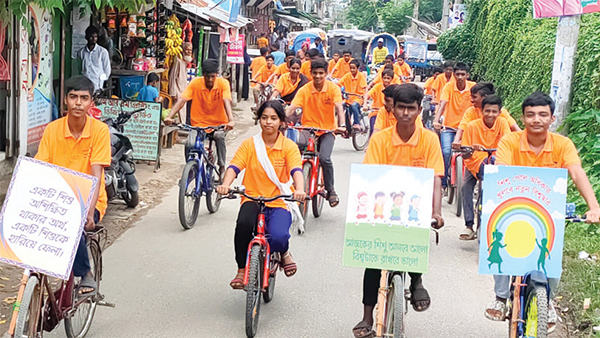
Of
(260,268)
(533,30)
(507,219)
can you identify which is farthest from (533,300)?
(533,30)

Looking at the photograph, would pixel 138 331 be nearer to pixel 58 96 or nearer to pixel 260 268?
pixel 260 268

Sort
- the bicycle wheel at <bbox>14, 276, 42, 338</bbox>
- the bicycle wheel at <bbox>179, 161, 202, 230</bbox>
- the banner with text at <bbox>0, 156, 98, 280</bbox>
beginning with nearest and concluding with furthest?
the bicycle wheel at <bbox>14, 276, 42, 338</bbox>, the banner with text at <bbox>0, 156, 98, 280</bbox>, the bicycle wheel at <bbox>179, 161, 202, 230</bbox>

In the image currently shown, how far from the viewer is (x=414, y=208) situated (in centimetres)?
472

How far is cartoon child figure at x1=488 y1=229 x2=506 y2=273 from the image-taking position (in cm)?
478

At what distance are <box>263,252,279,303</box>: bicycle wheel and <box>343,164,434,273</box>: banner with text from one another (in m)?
1.36

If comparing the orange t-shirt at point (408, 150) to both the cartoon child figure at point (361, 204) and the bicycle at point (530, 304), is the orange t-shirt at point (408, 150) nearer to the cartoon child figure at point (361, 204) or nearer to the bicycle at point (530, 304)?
the cartoon child figure at point (361, 204)

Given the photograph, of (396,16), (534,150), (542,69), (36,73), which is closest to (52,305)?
(534,150)

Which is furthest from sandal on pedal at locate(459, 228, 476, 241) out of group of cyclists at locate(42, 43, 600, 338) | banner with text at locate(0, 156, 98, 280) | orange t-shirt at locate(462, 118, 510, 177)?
banner with text at locate(0, 156, 98, 280)

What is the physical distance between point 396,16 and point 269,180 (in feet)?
177

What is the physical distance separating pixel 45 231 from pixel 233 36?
16145 millimetres

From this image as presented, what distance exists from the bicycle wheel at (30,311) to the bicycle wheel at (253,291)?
1.41 meters

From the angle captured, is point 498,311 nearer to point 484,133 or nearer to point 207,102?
point 484,133

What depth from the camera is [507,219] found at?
15.7 ft

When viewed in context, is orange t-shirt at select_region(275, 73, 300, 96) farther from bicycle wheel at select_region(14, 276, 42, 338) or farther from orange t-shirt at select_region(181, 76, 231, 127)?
bicycle wheel at select_region(14, 276, 42, 338)
